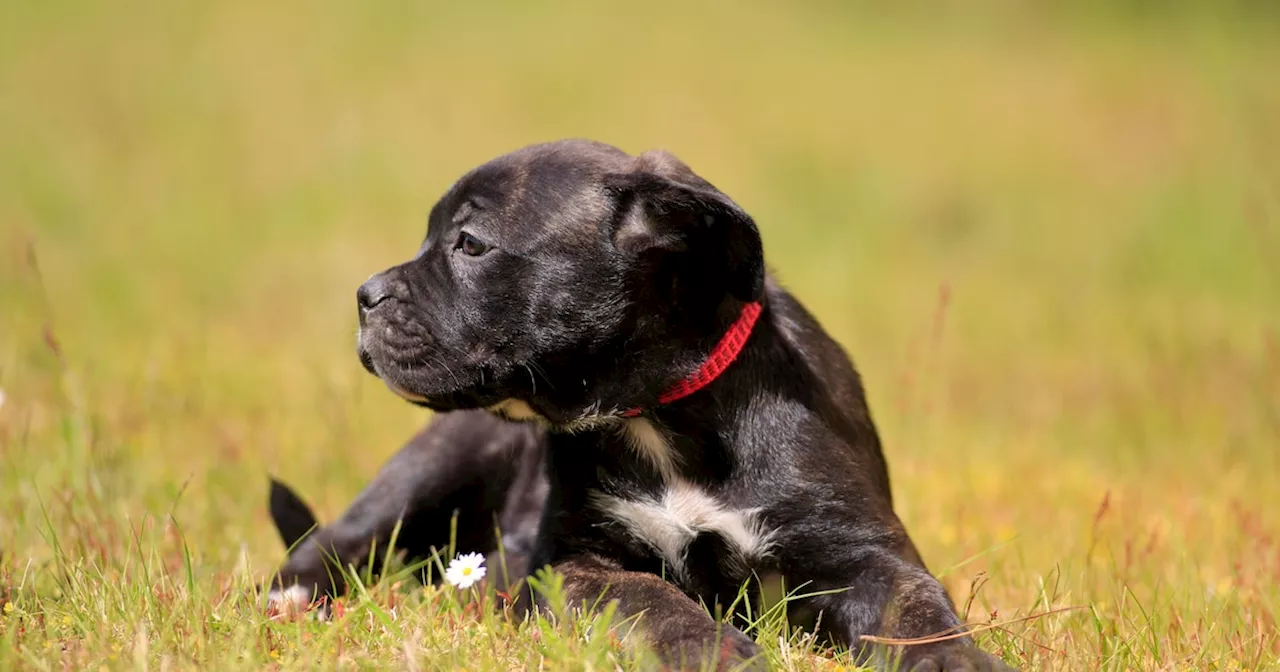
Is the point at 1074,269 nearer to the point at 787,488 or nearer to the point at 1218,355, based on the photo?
the point at 1218,355

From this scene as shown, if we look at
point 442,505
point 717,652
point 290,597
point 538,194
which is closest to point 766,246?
point 442,505

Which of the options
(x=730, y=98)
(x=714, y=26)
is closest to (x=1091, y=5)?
(x=714, y=26)

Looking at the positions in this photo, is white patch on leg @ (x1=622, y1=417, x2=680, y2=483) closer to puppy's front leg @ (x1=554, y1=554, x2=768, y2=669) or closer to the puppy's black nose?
puppy's front leg @ (x1=554, y1=554, x2=768, y2=669)

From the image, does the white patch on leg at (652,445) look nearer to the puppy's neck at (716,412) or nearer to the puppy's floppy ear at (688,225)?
the puppy's neck at (716,412)

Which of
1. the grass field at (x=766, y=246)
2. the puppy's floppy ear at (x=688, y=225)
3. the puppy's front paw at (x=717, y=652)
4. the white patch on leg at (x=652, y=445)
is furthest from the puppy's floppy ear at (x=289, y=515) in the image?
the puppy's front paw at (x=717, y=652)

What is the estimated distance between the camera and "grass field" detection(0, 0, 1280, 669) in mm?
3797

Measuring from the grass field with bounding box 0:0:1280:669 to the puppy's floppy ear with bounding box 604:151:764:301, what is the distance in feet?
3.33

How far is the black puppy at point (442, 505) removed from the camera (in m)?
4.53

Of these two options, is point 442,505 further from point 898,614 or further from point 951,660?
point 951,660

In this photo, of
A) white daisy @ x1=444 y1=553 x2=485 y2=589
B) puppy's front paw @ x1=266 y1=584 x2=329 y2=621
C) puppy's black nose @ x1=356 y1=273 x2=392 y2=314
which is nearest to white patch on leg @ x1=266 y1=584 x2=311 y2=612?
puppy's front paw @ x1=266 y1=584 x2=329 y2=621

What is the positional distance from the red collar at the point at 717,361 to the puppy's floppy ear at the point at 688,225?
0.36 ft

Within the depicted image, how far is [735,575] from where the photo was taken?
3.83 m

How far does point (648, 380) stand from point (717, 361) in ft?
0.65

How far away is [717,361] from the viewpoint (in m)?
3.82
